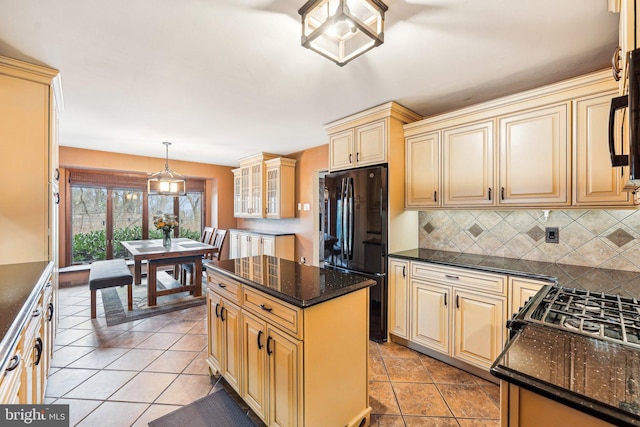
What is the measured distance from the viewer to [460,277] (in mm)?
Answer: 2227

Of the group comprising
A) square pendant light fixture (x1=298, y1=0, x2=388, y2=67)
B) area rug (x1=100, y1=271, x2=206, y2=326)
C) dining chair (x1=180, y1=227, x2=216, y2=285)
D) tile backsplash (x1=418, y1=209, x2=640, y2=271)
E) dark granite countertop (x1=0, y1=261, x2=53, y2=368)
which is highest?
square pendant light fixture (x1=298, y1=0, x2=388, y2=67)

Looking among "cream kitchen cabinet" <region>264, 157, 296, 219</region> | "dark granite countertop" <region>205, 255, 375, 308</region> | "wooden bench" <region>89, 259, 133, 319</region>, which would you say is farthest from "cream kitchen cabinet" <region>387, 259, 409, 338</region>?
"wooden bench" <region>89, 259, 133, 319</region>

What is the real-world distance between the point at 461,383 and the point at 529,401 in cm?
161

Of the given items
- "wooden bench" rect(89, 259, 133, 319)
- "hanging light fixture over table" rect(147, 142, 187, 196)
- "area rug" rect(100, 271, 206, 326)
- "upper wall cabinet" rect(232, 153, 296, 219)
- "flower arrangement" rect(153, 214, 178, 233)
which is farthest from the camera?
"upper wall cabinet" rect(232, 153, 296, 219)

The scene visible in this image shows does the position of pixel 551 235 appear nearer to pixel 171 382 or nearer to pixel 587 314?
pixel 587 314

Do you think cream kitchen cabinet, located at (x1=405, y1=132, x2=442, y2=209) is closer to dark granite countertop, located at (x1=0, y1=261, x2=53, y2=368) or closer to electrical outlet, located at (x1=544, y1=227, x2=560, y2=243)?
electrical outlet, located at (x1=544, y1=227, x2=560, y2=243)

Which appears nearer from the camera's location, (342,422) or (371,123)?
(342,422)

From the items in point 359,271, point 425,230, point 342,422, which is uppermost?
point 425,230

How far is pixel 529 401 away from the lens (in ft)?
2.61

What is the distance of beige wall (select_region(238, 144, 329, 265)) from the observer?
448 cm

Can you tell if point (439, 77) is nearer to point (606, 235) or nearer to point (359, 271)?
point (606, 235)

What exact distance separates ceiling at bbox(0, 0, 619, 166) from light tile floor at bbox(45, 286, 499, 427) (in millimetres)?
2399

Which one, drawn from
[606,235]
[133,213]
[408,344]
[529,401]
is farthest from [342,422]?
[133,213]

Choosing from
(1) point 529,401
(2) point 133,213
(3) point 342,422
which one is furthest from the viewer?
(2) point 133,213
